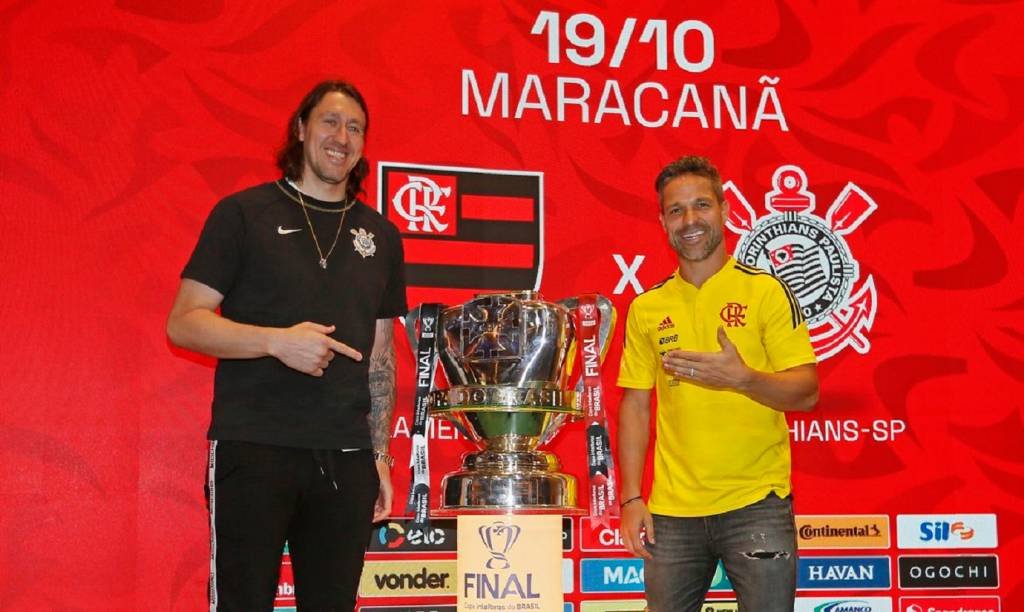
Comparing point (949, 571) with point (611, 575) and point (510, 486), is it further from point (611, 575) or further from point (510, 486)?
point (510, 486)

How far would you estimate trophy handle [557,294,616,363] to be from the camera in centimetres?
181

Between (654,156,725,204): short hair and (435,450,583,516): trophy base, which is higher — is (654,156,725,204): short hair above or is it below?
above

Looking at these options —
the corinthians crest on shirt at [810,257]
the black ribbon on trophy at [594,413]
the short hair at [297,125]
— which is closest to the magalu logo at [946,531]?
the corinthians crest on shirt at [810,257]

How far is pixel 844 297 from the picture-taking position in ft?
10.8

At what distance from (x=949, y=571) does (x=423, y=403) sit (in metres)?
2.17

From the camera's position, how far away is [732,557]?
217 centimetres

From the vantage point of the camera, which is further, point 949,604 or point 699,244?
point 949,604

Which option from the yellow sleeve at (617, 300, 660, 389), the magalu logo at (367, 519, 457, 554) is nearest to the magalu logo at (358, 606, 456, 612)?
the magalu logo at (367, 519, 457, 554)

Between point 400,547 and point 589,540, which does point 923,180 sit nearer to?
point 589,540

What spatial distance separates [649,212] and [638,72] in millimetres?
447

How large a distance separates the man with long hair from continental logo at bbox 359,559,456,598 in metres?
0.84

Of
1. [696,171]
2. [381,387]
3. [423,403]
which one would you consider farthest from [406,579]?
[696,171]

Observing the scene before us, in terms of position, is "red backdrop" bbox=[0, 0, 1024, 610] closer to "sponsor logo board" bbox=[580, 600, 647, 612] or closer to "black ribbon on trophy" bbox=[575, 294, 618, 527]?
"sponsor logo board" bbox=[580, 600, 647, 612]

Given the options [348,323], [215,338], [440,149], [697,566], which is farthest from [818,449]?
[215,338]
